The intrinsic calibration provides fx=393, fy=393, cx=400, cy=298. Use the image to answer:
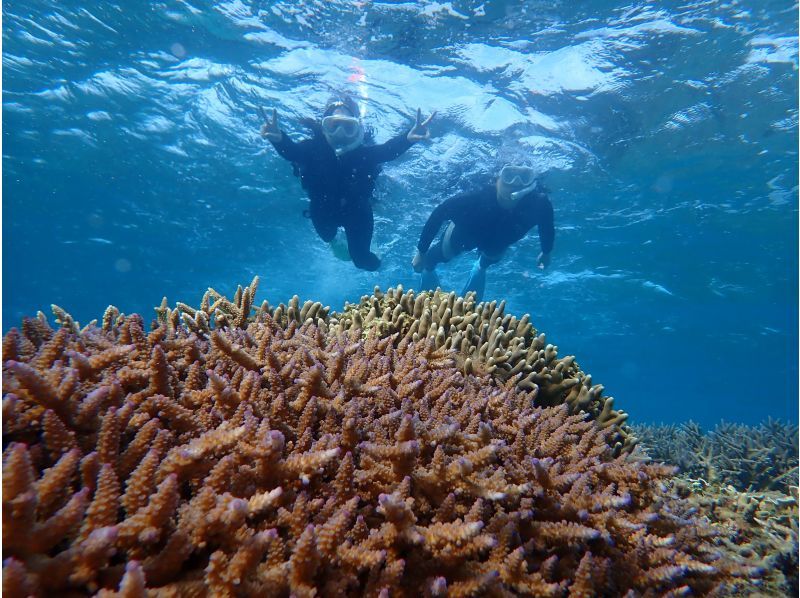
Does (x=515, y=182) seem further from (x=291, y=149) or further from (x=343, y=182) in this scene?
(x=291, y=149)

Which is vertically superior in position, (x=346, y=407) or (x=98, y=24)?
(x=98, y=24)

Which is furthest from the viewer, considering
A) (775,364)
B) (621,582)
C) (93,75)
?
(775,364)

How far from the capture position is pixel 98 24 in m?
12.1

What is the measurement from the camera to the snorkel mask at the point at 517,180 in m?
11.7

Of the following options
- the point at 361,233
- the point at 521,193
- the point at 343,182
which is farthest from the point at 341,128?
the point at 521,193

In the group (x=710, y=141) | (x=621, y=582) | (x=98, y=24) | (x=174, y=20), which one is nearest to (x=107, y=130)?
(x=98, y=24)

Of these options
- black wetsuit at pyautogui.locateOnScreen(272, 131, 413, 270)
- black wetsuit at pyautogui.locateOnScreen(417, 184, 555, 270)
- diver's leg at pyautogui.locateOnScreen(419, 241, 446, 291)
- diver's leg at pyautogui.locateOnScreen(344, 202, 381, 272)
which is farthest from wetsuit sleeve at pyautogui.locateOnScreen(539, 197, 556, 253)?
diver's leg at pyautogui.locateOnScreen(344, 202, 381, 272)

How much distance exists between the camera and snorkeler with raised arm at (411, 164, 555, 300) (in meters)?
11.9

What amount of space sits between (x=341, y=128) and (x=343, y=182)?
2.88 m

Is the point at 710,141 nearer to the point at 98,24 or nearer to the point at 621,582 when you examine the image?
the point at 621,582

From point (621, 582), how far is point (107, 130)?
22564mm

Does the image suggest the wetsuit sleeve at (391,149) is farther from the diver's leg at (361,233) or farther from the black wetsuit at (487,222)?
the black wetsuit at (487,222)

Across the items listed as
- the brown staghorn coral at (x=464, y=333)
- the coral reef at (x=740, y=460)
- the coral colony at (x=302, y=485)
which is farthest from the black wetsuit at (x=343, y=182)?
the coral colony at (x=302, y=485)

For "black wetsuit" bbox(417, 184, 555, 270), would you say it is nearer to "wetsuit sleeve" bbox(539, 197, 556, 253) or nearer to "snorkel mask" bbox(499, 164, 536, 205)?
"wetsuit sleeve" bbox(539, 197, 556, 253)
